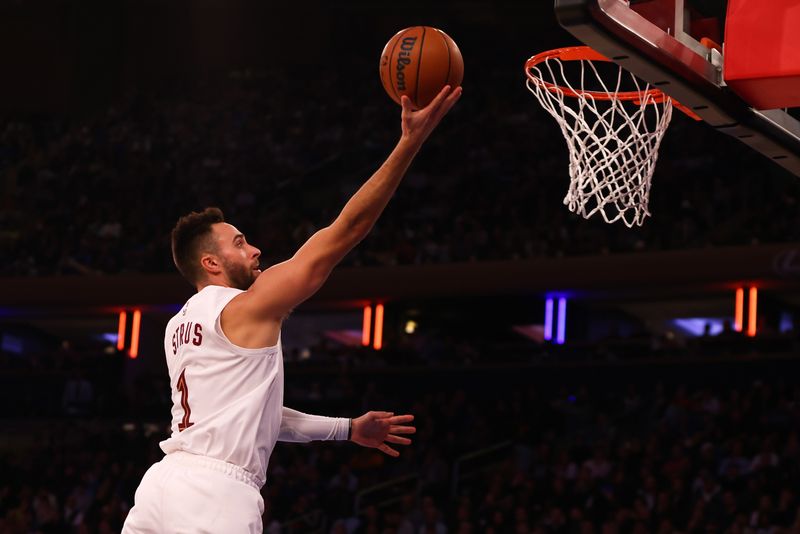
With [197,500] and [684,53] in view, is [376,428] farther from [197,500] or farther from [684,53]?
[684,53]

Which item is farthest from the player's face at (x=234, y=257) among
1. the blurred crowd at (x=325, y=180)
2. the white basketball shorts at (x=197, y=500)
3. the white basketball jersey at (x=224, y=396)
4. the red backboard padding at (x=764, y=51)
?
the blurred crowd at (x=325, y=180)

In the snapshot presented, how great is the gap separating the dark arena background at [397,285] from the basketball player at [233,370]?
8.13 m

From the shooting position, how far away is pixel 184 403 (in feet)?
11.6

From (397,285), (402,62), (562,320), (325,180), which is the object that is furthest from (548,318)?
(402,62)

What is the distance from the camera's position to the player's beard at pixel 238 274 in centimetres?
367

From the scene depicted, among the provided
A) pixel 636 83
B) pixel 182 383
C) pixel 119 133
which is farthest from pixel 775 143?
pixel 119 133

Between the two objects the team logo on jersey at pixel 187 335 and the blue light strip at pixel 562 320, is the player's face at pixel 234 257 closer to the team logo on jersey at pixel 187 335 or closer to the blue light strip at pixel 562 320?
the team logo on jersey at pixel 187 335

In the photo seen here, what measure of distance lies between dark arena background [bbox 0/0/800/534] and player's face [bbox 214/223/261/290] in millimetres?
8065

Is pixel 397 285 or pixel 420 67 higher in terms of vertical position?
pixel 397 285

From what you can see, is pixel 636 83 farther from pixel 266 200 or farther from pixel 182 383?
pixel 266 200

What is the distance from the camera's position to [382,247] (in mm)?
19156

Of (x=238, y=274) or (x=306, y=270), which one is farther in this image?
(x=238, y=274)

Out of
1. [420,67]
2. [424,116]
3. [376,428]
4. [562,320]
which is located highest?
[562,320]

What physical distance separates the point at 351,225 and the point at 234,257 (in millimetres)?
513
